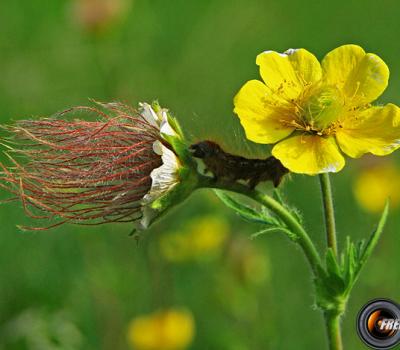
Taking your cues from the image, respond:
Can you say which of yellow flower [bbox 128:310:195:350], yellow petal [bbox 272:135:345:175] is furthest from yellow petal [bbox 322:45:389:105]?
yellow flower [bbox 128:310:195:350]

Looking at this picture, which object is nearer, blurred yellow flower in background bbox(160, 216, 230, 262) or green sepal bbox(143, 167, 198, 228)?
green sepal bbox(143, 167, 198, 228)

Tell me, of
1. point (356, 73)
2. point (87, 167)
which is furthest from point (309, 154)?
point (87, 167)

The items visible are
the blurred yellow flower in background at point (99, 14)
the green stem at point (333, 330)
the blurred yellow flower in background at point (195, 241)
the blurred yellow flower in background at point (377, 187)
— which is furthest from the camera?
the blurred yellow flower in background at point (99, 14)

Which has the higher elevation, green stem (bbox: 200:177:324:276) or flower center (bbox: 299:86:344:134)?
flower center (bbox: 299:86:344:134)

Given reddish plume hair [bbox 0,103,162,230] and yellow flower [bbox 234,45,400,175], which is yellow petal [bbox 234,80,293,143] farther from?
reddish plume hair [bbox 0,103,162,230]

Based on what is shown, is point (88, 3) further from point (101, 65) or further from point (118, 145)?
point (118, 145)

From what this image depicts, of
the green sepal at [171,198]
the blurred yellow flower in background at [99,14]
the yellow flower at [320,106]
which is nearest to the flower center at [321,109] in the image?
the yellow flower at [320,106]

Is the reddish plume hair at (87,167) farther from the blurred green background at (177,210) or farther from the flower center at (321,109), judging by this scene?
the flower center at (321,109)

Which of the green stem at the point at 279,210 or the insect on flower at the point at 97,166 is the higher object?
the insect on flower at the point at 97,166
